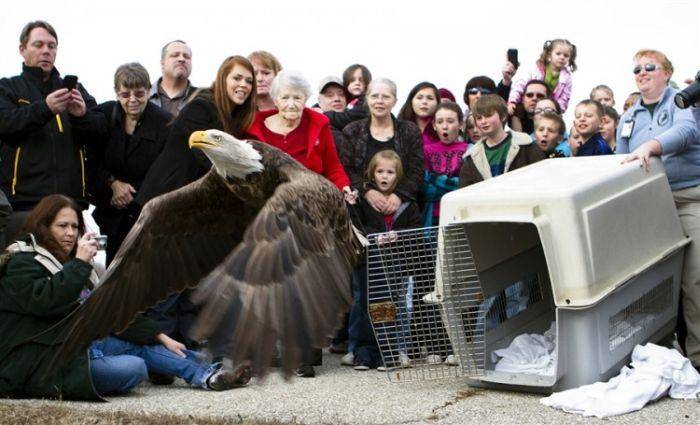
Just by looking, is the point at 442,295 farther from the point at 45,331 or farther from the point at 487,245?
the point at 45,331

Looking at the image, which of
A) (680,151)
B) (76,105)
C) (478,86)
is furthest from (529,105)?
(76,105)

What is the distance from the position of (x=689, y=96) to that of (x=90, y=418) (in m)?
3.83

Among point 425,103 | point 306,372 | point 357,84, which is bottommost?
point 306,372

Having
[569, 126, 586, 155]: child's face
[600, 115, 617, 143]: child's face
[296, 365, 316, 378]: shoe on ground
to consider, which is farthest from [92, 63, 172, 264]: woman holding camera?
[600, 115, 617, 143]: child's face

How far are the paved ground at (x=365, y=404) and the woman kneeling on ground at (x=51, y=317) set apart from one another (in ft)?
0.39

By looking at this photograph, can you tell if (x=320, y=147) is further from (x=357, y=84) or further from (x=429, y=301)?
(x=357, y=84)

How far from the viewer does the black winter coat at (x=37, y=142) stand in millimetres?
5941

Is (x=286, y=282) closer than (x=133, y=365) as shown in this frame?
Yes

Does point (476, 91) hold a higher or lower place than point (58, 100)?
lower

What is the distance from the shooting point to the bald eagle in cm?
386

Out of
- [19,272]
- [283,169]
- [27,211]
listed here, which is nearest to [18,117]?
[27,211]

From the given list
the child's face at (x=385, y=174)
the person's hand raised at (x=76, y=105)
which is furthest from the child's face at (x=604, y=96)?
the person's hand raised at (x=76, y=105)

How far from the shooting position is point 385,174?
6.38 metres

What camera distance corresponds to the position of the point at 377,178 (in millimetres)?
6395
